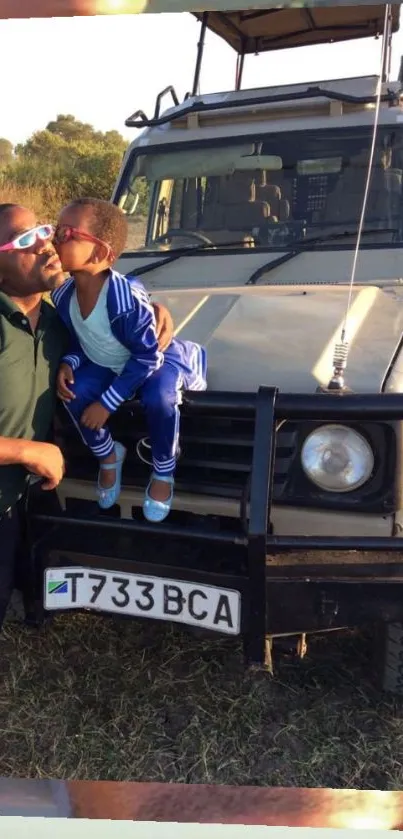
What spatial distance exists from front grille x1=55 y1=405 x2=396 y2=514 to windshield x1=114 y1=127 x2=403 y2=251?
1.52m

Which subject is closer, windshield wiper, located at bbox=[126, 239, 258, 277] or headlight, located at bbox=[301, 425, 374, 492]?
headlight, located at bbox=[301, 425, 374, 492]

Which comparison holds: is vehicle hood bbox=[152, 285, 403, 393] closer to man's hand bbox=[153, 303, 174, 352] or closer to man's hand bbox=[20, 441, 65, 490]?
man's hand bbox=[153, 303, 174, 352]

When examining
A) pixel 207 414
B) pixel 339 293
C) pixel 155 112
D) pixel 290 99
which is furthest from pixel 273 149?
pixel 207 414

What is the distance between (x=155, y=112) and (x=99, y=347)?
2538mm

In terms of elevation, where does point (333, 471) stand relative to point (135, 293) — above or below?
below

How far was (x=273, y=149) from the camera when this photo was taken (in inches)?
156

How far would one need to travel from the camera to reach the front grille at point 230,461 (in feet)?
7.61

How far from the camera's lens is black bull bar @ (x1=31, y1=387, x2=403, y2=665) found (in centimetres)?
220

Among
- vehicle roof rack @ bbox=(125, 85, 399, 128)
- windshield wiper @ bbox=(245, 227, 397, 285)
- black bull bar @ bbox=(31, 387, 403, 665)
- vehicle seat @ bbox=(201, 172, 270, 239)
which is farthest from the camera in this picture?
vehicle seat @ bbox=(201, 172, 270, 239)

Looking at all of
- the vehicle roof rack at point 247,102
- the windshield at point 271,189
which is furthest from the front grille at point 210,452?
the vehicle roof rack at point 247,102

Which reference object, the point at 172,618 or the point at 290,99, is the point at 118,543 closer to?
the point at 172,618

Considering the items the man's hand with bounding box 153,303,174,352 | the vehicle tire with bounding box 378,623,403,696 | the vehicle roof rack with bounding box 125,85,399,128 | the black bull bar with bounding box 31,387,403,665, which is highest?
the vehicle roof rack with bounding box 125,85,399,128

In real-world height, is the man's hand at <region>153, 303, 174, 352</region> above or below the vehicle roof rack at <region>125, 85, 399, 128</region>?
below

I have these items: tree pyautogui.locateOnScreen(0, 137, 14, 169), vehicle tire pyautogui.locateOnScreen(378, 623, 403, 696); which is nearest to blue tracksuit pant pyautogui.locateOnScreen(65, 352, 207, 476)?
vehicle tire pyautogui.locateOnScreen(378, 623, 403, 696)
